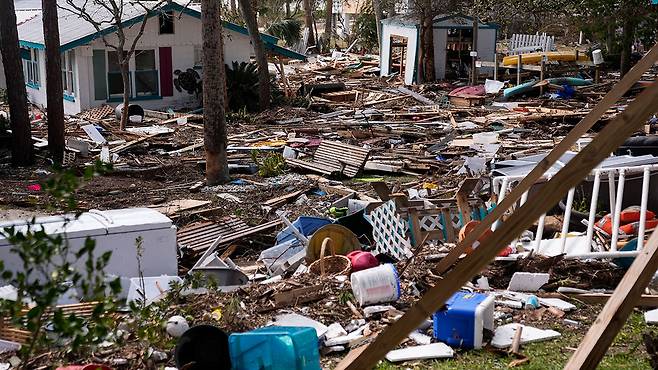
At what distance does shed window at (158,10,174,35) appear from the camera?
2962cm

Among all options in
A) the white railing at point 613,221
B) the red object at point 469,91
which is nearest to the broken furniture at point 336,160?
the white railing at point 613,221

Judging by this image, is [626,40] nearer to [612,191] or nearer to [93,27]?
[93,27]

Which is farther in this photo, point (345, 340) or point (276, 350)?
point (345, 340)

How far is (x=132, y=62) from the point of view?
29.5 meters

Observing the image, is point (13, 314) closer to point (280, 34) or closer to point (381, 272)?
point (381, 272)

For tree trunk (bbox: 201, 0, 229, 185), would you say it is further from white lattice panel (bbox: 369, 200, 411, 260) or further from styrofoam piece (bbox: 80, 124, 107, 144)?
white lattice panel (bbox: 369, 200, 411, 260)

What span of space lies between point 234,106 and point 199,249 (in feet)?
54.9

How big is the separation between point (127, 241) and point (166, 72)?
20441mm

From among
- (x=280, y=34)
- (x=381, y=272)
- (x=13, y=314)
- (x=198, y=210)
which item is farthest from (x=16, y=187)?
(x=280, y=34)

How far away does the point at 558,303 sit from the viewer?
27.9ft

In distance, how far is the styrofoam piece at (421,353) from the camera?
7277 mm

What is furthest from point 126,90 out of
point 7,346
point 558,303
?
point 558,303

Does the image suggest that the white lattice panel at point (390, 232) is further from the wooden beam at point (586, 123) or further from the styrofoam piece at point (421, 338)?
the wooden beam at point (586, 123)

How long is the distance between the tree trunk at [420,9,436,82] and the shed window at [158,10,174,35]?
9925mm
